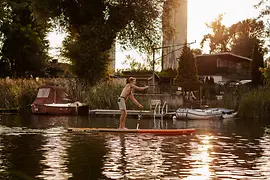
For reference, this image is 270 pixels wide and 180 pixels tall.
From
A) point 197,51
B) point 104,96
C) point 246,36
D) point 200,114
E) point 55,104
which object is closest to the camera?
point 200,114

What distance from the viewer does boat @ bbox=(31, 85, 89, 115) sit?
121ft

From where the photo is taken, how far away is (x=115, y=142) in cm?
1738

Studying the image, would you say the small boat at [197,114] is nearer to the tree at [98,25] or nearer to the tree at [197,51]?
the tree at [98,25]

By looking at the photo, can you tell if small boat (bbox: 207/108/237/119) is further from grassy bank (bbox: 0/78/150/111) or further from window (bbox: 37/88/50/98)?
window (bbox: 37/88/50/98)

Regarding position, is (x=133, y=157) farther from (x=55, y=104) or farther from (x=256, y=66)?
(x=256, y=66)

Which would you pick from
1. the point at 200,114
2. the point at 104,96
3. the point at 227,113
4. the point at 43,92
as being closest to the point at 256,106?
the point at 227,113

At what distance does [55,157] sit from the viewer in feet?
42.3

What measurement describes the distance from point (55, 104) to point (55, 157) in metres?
25.9

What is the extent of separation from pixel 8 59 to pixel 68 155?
169ft

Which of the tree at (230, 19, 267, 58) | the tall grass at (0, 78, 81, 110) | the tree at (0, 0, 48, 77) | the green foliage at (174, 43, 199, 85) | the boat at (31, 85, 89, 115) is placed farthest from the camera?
the tree at (230, 19, 267, 58)

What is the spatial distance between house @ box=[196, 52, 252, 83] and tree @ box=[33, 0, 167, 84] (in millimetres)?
25276

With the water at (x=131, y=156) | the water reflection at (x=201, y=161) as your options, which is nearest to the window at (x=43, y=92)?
the water at (x=131, y=156)

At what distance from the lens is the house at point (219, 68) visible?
7131 centimetres

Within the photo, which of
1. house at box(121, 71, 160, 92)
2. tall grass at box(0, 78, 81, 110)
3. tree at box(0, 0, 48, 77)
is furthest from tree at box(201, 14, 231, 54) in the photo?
tall grass at box(0, 78, 81, 110)
